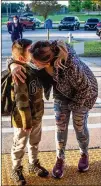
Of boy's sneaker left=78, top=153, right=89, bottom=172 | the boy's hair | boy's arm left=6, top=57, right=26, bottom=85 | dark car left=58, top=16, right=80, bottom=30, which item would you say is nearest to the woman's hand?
boy's arm left=6, top=57, right=26, bottom=85

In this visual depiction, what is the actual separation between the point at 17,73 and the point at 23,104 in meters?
0.29

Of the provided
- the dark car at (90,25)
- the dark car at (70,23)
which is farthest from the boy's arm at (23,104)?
the dark car at (70,23)

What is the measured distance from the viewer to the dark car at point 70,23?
36.2 meters

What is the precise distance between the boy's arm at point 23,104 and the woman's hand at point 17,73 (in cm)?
5

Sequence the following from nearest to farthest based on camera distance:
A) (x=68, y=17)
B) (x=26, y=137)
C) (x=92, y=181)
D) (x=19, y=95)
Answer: (x=19, y=95)
(x=26, y=137)
(x=92, y=181)
(x=68, y=17)

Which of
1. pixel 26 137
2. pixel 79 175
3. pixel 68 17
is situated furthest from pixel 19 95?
pixel 68 17

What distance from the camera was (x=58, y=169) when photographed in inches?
167

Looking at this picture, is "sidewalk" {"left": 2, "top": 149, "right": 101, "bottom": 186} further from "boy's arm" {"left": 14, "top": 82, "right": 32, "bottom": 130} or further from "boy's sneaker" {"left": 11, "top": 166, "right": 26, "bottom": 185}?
"boy's arm" {"left": 14, "top": 82, "right": 32, "bottom": 130}

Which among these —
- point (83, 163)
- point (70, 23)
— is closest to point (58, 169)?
point (83, 163)

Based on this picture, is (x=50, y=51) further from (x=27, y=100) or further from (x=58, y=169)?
(x=58, y=169)

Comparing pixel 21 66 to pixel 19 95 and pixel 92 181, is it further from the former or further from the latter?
pixel 92 181

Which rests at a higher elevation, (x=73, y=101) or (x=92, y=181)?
(x=73, y=101)

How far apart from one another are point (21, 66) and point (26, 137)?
71cm

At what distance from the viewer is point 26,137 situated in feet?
12.8
